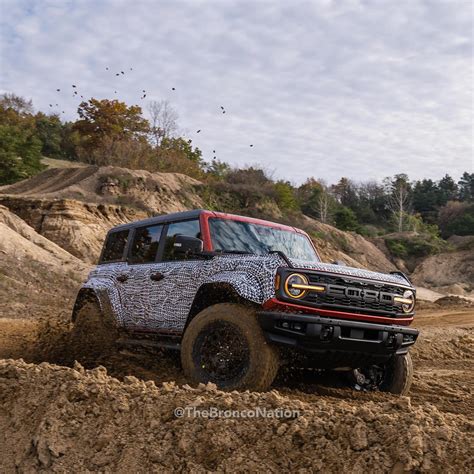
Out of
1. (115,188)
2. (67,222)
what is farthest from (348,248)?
(67,222)

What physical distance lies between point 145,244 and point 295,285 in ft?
7.98

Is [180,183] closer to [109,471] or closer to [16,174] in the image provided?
[16,174]

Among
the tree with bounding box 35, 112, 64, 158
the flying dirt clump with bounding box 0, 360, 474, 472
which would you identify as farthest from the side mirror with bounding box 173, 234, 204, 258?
the tree with bounding box 35, 112, 64, 158

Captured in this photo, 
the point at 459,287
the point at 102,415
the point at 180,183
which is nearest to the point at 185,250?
the point at 102,415

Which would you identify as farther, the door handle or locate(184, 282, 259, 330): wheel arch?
the door handle

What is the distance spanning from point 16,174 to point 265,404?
39.4 m

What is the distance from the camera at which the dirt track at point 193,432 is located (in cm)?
310

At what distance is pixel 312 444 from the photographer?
128 inches

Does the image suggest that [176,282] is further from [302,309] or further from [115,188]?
[115,188]

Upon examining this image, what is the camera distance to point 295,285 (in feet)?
15.8

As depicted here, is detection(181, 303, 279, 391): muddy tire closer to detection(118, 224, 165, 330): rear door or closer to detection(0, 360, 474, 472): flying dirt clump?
detection(0, 360, 474, 472): flying dirt clump

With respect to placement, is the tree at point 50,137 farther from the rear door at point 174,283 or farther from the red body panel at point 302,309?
the red body panel at point 302,309

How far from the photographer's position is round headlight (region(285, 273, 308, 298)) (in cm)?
483

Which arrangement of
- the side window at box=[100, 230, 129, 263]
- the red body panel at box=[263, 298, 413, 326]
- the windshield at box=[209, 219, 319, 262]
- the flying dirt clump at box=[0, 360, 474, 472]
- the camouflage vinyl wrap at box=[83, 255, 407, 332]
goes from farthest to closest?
the side window at box=[100, 230, 129, 263] → the windshield at box=[209, 219, 319, 262] → the camouflage vinyl wrap at box=[83, 255, 407, 332] → the red body panel at box=[263, 298, 413, 326] → the flying dirt clump at box=[0, 360, 474, 472]
